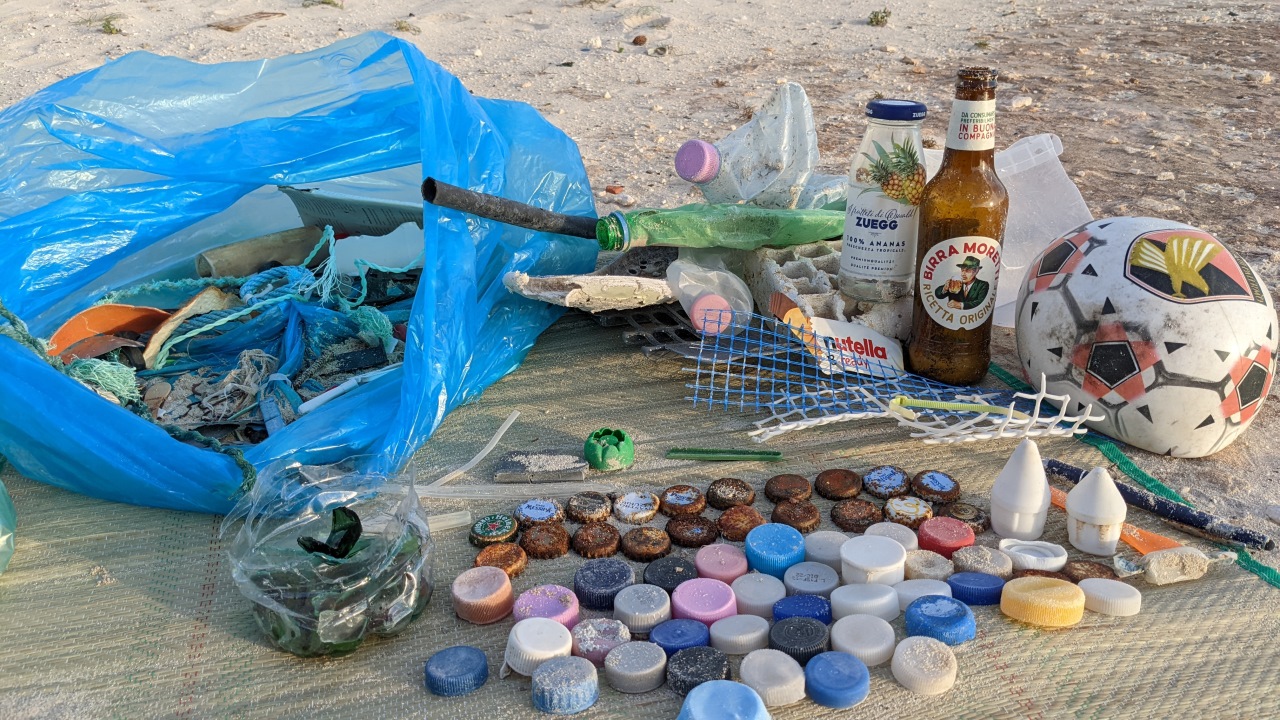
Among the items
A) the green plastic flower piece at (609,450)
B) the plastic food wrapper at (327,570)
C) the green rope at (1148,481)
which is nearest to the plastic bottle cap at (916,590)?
the green rope at (1148,481)

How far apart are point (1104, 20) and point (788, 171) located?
16.1 feet

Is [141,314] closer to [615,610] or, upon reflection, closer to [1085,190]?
[615,610]

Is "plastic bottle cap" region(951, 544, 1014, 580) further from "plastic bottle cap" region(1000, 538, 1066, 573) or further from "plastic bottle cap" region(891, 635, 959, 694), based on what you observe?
"plastic bottle cap" region(891, 635, 959, 694)

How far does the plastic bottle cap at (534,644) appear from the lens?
1488 millimetres


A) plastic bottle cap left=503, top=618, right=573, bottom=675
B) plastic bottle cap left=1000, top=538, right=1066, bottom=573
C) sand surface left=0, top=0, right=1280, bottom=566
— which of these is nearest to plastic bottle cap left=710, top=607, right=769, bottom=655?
plastic bottle cap left=503, top=618, right=573, bottom=675

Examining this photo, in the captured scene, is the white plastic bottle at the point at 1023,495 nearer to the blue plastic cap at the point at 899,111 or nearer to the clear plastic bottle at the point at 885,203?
the clear plastic bottle at the point at 885,203

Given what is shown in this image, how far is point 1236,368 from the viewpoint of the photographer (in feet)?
6.29

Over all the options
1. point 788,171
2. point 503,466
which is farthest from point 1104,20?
point 503,466

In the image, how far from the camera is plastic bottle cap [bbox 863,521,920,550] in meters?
1.74

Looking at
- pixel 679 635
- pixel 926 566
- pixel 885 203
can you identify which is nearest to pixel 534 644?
pixel 679 635

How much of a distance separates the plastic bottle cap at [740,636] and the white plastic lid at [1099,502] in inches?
24.9

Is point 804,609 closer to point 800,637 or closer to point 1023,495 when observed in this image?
point 800,637

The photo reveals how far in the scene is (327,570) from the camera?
153 centimetres

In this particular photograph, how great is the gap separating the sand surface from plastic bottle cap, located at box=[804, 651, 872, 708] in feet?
6.84
